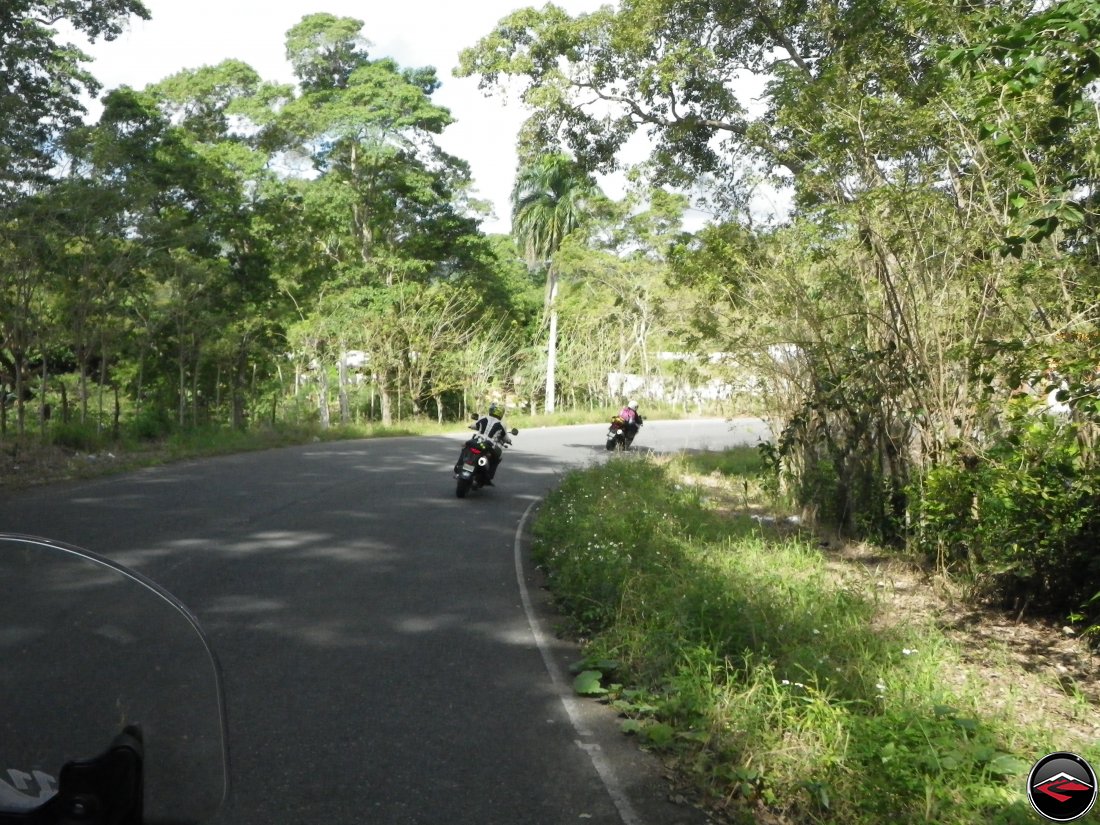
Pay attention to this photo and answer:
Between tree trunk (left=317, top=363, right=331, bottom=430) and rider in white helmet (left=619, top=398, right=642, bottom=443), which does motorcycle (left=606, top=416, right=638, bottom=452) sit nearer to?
rider in white helmet (left=619, top=398, right=642, bottom=443)

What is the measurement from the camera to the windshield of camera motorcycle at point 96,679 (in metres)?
2.17

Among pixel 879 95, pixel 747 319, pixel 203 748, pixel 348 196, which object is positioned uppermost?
pixel 348 196

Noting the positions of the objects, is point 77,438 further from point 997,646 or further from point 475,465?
point 997,646

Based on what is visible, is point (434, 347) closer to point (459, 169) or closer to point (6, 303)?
point (459, 169)

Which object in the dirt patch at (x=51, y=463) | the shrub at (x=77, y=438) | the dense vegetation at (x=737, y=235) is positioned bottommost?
the dirt patch at (x=51, y=463)

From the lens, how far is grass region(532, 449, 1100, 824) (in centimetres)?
455

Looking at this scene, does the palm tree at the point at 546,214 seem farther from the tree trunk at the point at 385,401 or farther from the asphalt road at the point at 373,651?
the asphalt road at the point at 373,651

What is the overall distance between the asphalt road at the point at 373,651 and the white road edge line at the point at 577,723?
0.05 feet

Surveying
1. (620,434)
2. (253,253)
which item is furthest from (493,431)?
(253,253)

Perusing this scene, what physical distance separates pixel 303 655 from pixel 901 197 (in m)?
6.73

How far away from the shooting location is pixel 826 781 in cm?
468

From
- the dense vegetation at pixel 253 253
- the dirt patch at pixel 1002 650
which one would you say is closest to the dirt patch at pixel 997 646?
the dirt patch at pixel 1002 650

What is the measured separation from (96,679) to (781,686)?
174 inches

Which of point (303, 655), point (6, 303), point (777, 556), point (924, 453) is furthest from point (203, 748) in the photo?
point (6, 303)
